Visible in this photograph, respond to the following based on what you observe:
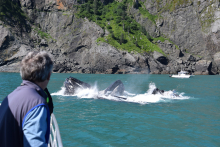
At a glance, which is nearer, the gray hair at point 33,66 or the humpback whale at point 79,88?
the gray hair at point 33,66

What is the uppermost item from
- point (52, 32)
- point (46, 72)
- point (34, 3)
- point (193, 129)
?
point (34, 3)

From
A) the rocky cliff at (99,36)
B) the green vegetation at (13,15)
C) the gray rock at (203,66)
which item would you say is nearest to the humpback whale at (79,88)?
the rocky cliff at (99,36)

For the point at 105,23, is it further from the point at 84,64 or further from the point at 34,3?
the point at 34,3

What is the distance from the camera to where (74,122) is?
428 inches

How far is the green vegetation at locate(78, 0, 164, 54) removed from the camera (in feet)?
286

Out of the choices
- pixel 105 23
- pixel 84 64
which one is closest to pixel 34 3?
pixel 105 23

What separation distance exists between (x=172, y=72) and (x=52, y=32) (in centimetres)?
6217

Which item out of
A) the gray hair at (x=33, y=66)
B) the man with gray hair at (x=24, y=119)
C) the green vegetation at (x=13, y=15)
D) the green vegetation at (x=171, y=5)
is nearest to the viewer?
the man with gray hair at (x=24, y=119)

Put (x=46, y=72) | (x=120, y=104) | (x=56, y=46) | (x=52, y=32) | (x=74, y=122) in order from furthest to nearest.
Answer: (x=52, y=32) < (x=56, y=46) < (x=120, y=104) < (x=74, y=122) < (x=46, y=72)

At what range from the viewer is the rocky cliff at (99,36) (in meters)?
77.5

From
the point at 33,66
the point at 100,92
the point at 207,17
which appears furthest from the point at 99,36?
the point at 33,66

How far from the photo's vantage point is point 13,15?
84625mm

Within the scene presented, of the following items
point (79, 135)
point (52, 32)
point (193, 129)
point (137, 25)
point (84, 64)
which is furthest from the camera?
point (137, 25)

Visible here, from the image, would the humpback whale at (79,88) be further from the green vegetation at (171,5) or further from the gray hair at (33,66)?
the green vegetation at (171,5)
